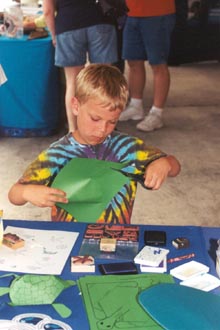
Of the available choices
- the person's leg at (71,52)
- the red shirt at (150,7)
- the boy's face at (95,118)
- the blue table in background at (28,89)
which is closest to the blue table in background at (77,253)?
the boy's face at (95,118)

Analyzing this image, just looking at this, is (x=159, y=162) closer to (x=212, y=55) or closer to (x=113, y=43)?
(x=113, y=43)

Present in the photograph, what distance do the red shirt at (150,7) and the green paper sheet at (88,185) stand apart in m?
2.30

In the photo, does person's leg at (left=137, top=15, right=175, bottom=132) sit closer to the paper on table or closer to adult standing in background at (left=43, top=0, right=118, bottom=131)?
adult standing in background at (left=43, top=0, right=118, bottom=131)

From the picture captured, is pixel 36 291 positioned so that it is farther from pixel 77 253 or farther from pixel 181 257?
pixel 181 257

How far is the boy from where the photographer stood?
1.53 metres

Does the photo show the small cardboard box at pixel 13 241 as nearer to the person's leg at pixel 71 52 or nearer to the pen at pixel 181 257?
the pen at pixel 181 257

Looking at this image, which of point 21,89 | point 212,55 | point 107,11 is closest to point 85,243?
point 107,11

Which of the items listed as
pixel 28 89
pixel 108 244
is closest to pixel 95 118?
pixel 108 244

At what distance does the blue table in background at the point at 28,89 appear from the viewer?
346cm

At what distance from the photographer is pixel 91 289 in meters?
1.11

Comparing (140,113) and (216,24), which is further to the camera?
(216,24)

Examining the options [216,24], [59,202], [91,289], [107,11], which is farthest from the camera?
[216,24]

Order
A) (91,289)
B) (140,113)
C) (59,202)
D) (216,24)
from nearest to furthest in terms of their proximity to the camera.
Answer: (91,289) < (59,202) < (140,113) < (216,24)

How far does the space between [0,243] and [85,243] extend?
19 centimetres
